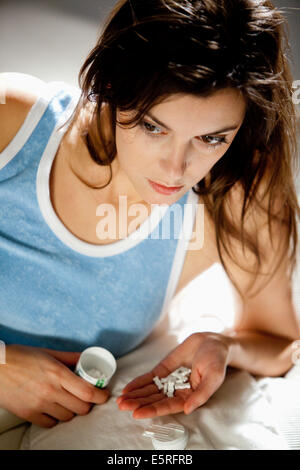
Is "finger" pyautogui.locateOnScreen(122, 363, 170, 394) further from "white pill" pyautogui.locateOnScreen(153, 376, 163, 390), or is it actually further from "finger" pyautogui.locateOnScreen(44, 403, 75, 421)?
"finger" pyautogui.locateOnScreen(44, 403, 75, 421)

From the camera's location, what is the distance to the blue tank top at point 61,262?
93cm

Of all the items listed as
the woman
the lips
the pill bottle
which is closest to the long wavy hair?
the woman

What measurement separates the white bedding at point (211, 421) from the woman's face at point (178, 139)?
416mm

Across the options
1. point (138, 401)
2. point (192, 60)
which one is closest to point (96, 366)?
point (138, 401)

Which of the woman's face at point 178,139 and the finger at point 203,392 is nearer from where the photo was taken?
the woman's face at point 178,139

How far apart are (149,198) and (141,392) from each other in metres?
0.38

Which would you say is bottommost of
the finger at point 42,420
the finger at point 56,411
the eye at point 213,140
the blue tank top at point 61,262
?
the finger at point 42,420

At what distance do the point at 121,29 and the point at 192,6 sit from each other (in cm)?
12

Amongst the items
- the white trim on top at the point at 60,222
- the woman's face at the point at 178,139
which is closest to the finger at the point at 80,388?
the white trim on top at the point at 60,222

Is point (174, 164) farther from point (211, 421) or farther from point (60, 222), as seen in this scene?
point (211, 421)

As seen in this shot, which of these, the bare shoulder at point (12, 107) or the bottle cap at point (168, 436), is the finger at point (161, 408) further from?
the bare shoulder at point (12, 107)

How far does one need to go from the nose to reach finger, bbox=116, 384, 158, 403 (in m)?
0.42

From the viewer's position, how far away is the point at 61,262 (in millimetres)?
964

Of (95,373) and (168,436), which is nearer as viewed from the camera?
(168,436)
